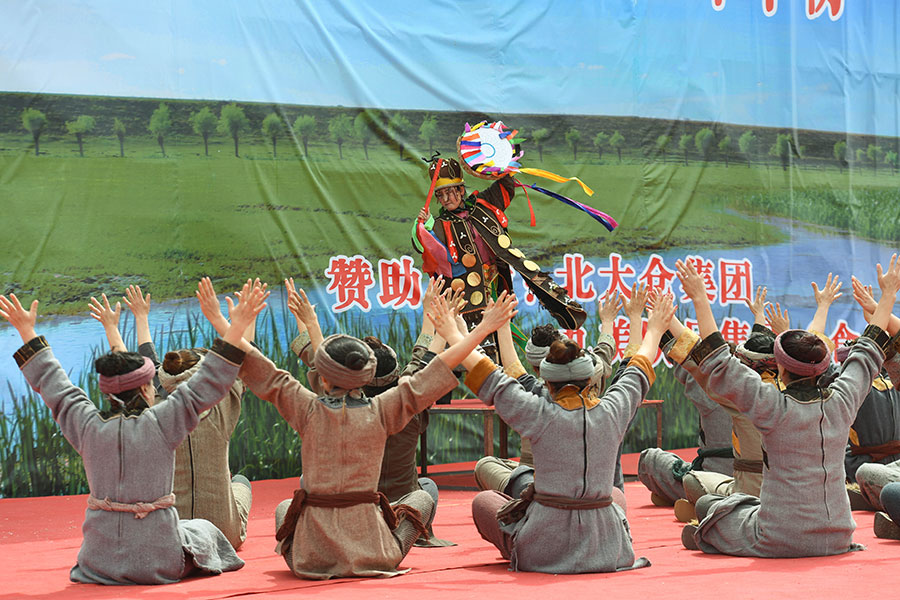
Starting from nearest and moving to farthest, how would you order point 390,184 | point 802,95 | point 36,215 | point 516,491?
point 516,491, point 36,215, point 390,184, point 802,95

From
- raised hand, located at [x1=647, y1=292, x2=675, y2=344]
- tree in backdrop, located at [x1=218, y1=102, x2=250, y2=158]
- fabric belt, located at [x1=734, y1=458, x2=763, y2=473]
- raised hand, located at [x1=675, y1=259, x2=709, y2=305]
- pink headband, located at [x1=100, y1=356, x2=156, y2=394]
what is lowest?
fabric belt, located at [x1=734, y1=458, x2=763, y2=473]

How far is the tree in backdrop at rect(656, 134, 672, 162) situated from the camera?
7418 mm

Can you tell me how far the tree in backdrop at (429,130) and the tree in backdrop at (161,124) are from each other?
1647 mm

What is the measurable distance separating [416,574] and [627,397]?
0.83 meters

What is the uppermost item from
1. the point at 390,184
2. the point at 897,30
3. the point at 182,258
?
the point at 897,30

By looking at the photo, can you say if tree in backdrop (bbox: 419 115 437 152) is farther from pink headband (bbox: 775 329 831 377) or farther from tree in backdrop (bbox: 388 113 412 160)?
pink headband (bbox: 775 329 831 377)

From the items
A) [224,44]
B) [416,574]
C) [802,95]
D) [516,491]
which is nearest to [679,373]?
[516,491]

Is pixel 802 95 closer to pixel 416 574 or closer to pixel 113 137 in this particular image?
pixel 113 137

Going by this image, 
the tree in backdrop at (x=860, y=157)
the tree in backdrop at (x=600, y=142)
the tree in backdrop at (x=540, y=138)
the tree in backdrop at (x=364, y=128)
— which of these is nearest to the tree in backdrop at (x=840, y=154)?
the tree in backdrop at (x=860, y=157)

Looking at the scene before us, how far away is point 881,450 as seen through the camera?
160 inches

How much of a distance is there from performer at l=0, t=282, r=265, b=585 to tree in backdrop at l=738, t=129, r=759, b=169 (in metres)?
5.83

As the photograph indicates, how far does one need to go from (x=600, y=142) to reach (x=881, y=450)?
12.2ft

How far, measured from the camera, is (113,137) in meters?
5.85

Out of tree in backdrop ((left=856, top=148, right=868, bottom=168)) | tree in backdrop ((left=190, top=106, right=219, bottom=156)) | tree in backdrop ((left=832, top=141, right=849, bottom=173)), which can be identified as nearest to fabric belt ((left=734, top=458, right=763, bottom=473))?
tree in backdrop ((left=190, top=106, right=219, bottom=156))
